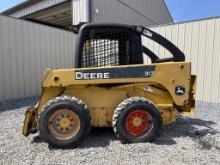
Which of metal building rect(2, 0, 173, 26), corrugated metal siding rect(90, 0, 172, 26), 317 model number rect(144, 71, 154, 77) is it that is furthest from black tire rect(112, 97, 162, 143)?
corrugated metal siding rect(90, 0, 172, 26)

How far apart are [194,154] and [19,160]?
252cm

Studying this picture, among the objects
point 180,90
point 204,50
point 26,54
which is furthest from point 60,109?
point 204,50

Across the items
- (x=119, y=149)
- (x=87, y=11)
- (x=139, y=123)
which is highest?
(x=87, y=11)

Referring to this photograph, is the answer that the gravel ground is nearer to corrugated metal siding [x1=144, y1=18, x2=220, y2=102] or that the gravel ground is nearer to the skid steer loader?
the skid steer loader

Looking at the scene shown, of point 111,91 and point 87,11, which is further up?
point 87,11

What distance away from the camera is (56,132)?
4.00 meters

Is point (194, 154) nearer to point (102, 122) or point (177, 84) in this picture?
point (177, 84)

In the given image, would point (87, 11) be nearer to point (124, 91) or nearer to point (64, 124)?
point (124, 91)

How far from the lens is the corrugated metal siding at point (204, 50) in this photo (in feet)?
26.1

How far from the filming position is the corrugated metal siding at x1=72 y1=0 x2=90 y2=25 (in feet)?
37.2

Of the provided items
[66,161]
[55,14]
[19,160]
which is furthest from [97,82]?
[55,14]

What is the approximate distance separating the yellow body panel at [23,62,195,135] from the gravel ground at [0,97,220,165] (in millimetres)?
326

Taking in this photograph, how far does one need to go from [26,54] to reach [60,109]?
5557mm

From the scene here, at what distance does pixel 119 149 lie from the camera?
3807 mm
